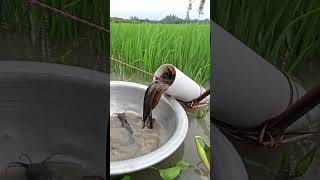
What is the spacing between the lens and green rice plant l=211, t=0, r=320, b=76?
828 millimetres

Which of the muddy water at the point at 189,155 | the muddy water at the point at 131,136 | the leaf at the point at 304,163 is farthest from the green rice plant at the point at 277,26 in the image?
the muddy water at the point at 131,136

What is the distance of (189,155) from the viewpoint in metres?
1.05

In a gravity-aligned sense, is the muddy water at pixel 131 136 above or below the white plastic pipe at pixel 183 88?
below

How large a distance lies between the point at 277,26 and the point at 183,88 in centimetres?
36

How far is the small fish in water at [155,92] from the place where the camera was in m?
1.09

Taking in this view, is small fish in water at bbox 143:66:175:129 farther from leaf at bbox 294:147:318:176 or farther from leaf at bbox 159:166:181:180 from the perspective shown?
leaf at bbox 294:147:318:176

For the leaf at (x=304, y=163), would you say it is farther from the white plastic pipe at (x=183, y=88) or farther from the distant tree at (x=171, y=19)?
the distant tree at (x=171, y=19)

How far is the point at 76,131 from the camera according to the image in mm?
885

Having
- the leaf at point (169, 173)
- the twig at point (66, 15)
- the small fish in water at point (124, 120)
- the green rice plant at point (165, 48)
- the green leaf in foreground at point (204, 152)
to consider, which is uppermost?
the twig at point (66, 15)

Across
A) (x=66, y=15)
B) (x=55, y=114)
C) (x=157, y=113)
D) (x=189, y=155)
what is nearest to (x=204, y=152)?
(x=189, y=155)

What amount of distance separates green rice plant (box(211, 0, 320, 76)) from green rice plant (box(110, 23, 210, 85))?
0.70 ft

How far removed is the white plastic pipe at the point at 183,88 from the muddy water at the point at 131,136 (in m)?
0.12

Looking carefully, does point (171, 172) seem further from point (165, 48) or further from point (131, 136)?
point (165, 48)

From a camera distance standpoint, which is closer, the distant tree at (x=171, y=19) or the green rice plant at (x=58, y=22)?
the green rice plant at (x=58, y=22)
